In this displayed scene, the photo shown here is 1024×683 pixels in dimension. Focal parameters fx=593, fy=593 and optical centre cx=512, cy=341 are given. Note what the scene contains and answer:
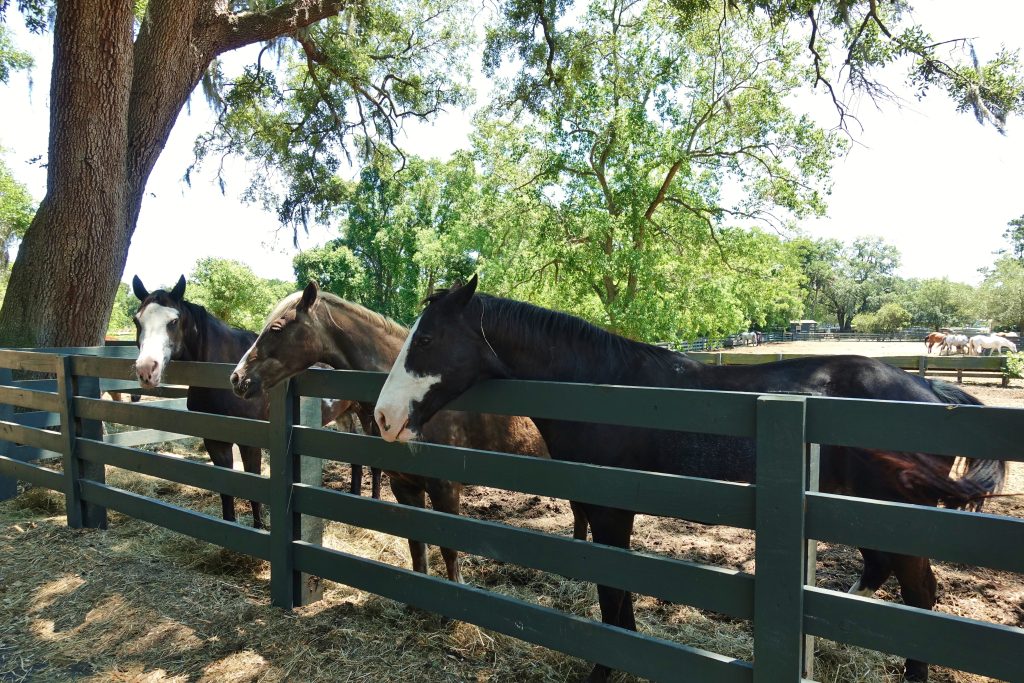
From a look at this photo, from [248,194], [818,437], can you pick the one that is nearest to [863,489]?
[818,437]

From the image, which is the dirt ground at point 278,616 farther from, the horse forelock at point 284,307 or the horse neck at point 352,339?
the horse forelock at point 284,307

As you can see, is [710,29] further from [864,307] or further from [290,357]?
[864,307]

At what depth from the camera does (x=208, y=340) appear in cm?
527

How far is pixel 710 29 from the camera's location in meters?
14.5

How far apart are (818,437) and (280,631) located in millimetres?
2868

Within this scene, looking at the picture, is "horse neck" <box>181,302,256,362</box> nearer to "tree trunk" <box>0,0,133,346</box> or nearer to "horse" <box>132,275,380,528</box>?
"horse" <box>132,275,380,528</box>

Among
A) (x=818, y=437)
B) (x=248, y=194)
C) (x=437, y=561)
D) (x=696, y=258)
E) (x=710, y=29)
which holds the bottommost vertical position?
(x=437, y=561)

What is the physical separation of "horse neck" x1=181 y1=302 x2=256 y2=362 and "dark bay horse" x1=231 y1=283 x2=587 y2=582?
4.89ft

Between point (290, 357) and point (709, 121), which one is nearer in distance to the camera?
point (290, 357)

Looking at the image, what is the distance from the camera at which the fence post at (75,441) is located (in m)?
4.79

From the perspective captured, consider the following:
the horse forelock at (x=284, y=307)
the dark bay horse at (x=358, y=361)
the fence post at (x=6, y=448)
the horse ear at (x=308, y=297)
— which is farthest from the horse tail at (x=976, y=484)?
the fence post at (x=6, y=448)

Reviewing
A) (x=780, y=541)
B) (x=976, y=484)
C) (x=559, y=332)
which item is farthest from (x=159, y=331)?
(x=976, y=484)

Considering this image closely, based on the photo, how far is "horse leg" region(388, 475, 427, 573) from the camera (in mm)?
3754

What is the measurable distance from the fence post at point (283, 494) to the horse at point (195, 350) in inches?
34.0
